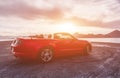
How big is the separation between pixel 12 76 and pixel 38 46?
2670 mm

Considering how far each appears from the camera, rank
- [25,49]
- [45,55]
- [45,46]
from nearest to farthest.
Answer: [25,49], [45,46], [45,55]

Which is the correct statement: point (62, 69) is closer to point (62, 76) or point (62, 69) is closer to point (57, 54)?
point (62, 76)

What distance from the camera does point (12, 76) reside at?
26.3 feet

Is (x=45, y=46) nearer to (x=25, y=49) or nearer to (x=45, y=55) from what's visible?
(x=45, y=55)

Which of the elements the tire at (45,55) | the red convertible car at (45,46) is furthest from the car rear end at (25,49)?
the tire at (45,55)

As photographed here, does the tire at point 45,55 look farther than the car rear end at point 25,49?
Yes

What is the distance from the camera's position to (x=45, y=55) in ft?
35.3

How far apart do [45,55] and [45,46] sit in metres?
0.47

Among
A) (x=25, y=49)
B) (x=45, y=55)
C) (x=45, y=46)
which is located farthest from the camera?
(x=45, y=55)

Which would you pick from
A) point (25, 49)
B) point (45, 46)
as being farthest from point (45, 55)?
point (25, 49)

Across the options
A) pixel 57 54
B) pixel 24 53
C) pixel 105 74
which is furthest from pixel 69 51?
pixel 105 74

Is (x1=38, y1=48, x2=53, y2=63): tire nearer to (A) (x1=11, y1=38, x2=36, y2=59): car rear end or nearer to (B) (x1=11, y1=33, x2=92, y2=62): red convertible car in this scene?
(B) (x1=11, y1=33, x2=92, y2=62): red convertible car

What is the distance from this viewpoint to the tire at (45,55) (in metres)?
10.6

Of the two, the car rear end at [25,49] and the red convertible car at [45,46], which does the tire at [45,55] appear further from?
the car rear end at [25,49]
